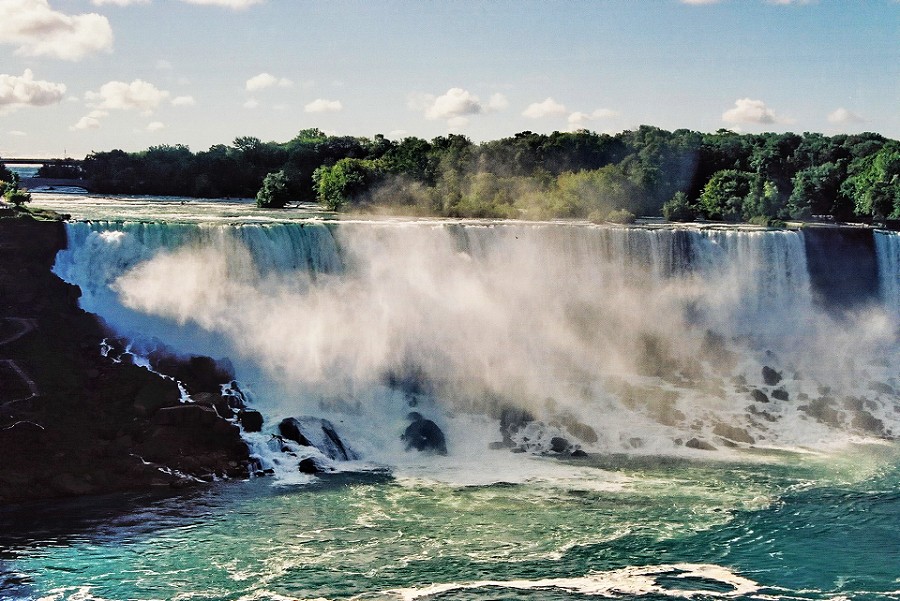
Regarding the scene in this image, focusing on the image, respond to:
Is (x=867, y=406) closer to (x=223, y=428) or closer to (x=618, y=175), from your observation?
(x=223, y=428)

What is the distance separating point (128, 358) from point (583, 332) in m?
15.8

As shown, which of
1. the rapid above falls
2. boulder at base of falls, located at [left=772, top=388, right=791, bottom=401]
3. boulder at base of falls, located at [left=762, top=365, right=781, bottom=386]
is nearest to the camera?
the rapid above falls

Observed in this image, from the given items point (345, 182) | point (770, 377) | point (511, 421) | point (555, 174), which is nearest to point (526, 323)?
point (511, 421)

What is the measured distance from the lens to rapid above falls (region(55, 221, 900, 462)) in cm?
3556

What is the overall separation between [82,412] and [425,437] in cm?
957

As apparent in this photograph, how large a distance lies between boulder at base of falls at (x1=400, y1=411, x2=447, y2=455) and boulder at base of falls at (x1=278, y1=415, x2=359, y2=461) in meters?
1.76

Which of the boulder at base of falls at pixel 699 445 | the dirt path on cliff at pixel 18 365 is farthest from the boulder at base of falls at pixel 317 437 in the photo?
A: the boulder at base of falls at pixel 699 445

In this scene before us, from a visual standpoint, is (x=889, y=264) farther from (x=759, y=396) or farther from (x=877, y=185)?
(x=877, y=185)

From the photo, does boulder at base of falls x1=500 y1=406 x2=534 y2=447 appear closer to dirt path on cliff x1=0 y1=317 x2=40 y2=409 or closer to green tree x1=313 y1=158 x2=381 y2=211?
dirt path on cliff x1=0 y1=317 x2=40 y2=409

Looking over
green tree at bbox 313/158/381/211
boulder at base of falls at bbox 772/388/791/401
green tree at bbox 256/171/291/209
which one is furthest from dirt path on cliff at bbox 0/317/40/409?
green tree at bbox 313/158/381/211

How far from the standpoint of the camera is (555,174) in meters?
66.1

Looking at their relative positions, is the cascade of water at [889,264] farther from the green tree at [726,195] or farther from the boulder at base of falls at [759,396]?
the green tree at [726,195]

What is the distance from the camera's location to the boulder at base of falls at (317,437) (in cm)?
3231

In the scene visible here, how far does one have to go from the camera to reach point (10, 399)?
3156 centimetres
